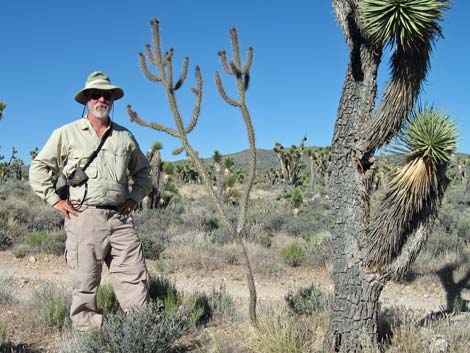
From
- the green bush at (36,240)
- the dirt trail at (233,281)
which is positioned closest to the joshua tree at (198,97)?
the dirt trail at (233,281)

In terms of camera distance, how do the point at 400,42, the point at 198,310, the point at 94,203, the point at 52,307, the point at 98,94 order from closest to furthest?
the point at 400,42, the point at 94,203, the point at 98,94, the point at 52,307, the point at 198,310

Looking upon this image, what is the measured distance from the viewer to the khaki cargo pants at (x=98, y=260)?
4.34 metres

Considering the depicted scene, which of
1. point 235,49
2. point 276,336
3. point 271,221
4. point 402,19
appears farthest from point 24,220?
point 402,19

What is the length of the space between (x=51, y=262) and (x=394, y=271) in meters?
7.93

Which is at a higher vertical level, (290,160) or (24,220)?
(290,160)

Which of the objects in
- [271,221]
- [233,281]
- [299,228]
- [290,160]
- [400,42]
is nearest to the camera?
[400,42]

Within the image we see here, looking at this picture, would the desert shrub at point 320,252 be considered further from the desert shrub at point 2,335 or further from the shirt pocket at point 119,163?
the desert shrub at point 2,335

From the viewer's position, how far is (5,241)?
11.0 metres

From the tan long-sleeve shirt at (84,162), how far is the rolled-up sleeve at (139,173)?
8.9 inches

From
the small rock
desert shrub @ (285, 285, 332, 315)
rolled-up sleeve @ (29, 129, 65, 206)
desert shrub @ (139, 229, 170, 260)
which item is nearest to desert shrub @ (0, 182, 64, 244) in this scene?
desert shrub @ (139, 229, 170, 260)

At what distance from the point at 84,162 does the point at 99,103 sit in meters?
0.58

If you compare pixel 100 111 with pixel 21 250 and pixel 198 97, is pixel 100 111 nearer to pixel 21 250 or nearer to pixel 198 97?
pixel 198 97

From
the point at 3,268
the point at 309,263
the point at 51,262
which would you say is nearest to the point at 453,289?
the point at 309,263

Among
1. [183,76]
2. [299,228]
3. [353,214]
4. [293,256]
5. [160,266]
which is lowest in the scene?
[160,266]
